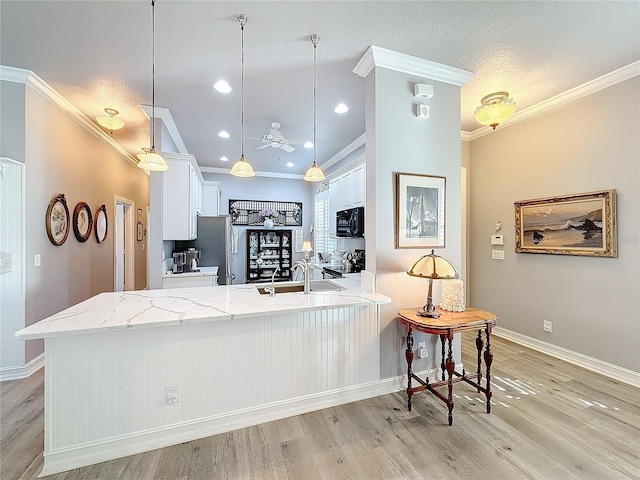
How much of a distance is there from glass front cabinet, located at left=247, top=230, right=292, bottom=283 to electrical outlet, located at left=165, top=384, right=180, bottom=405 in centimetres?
454

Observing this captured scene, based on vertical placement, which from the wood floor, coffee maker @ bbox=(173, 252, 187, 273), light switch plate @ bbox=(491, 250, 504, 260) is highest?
light switch plate @ bbox=(491, 250, 504, 260)

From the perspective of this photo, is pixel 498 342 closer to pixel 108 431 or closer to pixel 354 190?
pixel 354 190

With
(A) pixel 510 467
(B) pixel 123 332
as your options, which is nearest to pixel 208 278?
(B) pixel 123 332

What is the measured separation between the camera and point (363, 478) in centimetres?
162

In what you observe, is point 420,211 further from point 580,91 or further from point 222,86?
point 222,86

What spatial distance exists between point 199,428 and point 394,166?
8.24ft

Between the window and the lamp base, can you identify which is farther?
the window

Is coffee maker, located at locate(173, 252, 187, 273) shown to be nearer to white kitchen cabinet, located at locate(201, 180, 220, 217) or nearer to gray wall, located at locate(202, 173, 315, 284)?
white kitchen cabinet, located at locate(201, 180, 220, 217)

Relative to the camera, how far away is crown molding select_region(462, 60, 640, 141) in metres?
2.60

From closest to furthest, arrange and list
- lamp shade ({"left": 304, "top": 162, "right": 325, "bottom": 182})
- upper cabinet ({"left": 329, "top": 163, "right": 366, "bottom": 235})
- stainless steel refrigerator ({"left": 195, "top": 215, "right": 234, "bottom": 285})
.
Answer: lamp shade ({"left": 304, "top": 162, "right": 325, "bottom": 182}), upper cabinet ({"left": 329, "top": 163, "right": 366, "bottom": 235}), stainless steel refrigerator ({"left": 195, "top": 215, "right": 234, "bottom": 285})

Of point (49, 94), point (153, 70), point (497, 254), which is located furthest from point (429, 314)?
point (49, 94)

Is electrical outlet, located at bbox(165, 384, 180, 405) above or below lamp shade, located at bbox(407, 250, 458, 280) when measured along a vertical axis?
below

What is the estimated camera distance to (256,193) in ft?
22.4

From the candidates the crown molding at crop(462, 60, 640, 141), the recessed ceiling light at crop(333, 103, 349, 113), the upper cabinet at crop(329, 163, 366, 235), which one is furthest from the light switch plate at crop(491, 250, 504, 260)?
the recessed ceiling light at crop(333, 103, 349, 113)
